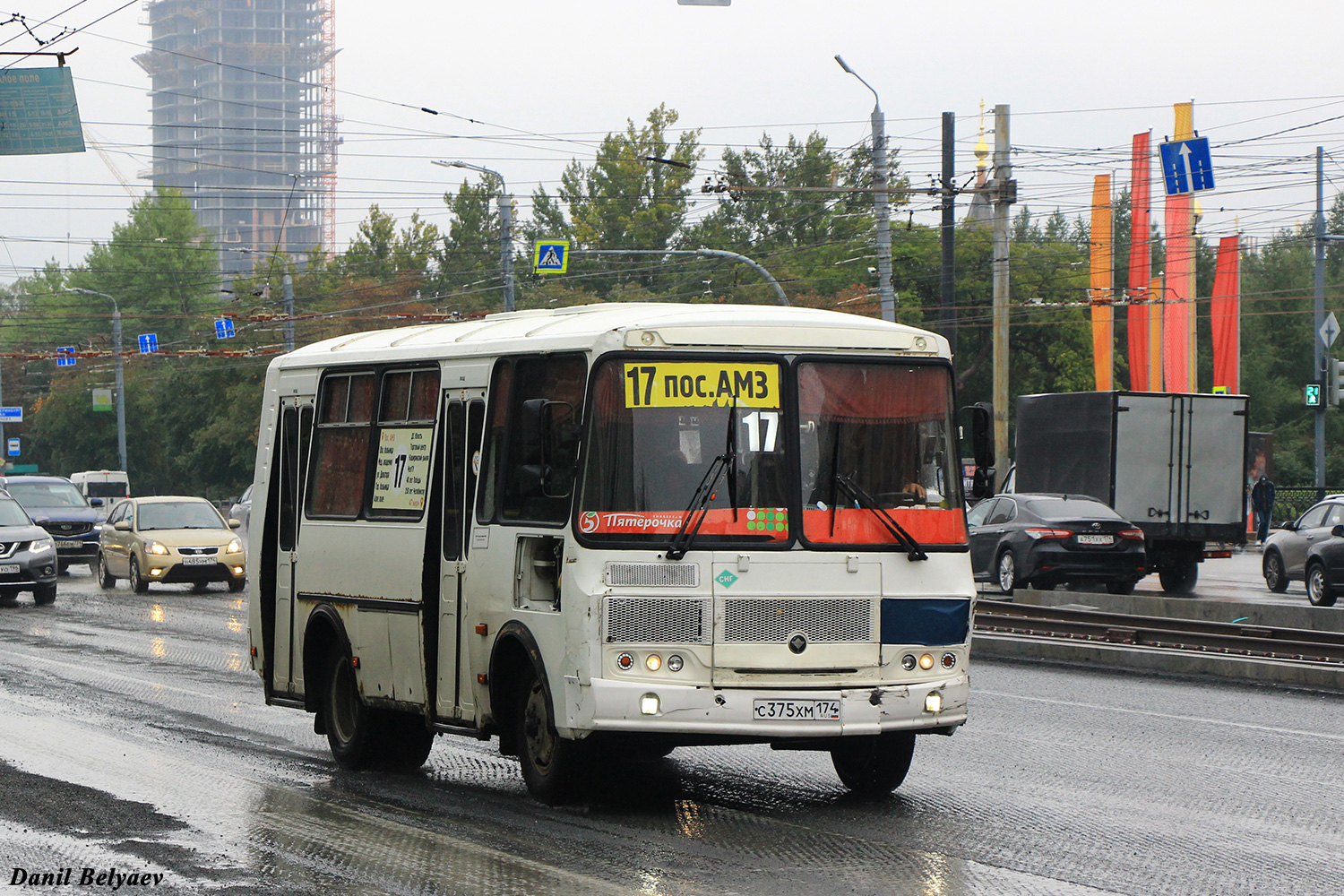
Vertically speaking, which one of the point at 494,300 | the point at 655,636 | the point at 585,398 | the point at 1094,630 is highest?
the point at 494,300

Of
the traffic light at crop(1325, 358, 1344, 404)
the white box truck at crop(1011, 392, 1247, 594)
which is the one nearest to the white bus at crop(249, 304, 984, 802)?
the white box truck at crop(1011, 392, 1247, 594)

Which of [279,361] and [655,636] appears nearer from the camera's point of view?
[655,636]

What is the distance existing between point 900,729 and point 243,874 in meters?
3.22

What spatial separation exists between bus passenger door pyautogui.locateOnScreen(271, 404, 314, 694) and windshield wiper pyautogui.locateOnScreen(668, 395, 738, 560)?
370 centimetres

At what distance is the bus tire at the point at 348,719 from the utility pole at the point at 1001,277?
22.5 m

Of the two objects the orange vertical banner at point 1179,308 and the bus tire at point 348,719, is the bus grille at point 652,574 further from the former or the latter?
the orange vertical banner at point 1179,308

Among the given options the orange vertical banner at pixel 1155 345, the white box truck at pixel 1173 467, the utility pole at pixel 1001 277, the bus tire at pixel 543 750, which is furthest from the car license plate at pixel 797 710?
the orange vertical banner at pixel 1155 345

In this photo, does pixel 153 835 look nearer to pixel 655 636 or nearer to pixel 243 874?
pixel 243 874

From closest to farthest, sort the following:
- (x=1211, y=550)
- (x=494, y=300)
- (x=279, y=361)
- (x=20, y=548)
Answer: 1. (x=279, y=361)
2. (x=20, y=548)
3. (x=1211, y=550)
4. (x=494, y=300)

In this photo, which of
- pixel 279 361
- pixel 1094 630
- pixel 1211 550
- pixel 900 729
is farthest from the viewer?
pixel 1211 550

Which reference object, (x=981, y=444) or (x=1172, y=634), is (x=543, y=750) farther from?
(x=1172, y=634)

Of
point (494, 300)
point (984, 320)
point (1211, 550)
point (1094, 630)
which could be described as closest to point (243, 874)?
point (1094, 630)

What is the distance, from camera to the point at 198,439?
255ft

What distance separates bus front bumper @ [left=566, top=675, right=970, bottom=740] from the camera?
27.8 ft
